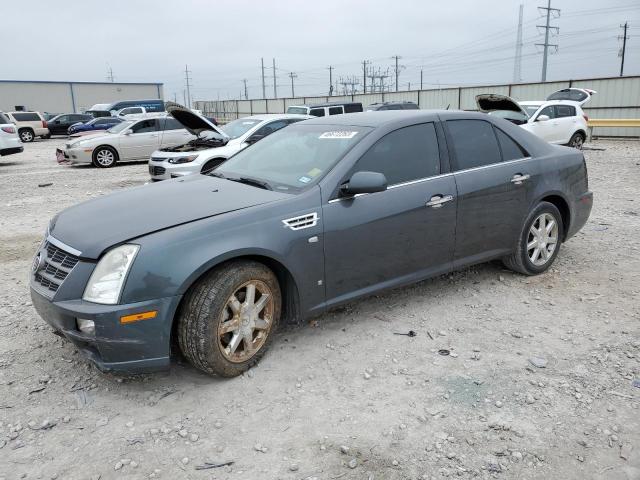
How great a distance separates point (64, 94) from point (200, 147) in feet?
157

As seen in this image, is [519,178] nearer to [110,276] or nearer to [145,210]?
[145,210]

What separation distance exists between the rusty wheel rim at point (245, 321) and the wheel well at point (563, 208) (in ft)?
9.78

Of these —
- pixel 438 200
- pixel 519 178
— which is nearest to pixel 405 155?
pixel 438 200

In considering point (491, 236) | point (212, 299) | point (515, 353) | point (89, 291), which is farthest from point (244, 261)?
point (491, 236)

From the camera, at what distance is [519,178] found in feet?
15.0

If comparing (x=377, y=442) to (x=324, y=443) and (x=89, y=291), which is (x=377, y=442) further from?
(x=89, y=291)

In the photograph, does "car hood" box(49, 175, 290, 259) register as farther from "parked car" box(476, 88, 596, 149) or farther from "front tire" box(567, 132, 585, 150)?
"front tire" box(567, 132, 585, 150)

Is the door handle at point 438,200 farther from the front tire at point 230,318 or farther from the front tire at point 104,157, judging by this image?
the front tire at point 104,157

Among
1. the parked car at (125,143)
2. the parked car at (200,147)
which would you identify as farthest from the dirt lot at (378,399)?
the parked car at (125,143)

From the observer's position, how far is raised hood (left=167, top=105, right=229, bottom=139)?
8.88 m

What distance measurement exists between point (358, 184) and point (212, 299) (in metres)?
Answer: 1.22


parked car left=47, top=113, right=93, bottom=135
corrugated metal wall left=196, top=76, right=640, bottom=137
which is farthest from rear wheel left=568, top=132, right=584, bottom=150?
parked car left=47, top=113, right=93, bottom=135

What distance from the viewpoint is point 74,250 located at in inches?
120

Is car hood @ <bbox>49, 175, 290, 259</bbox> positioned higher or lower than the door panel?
higher
